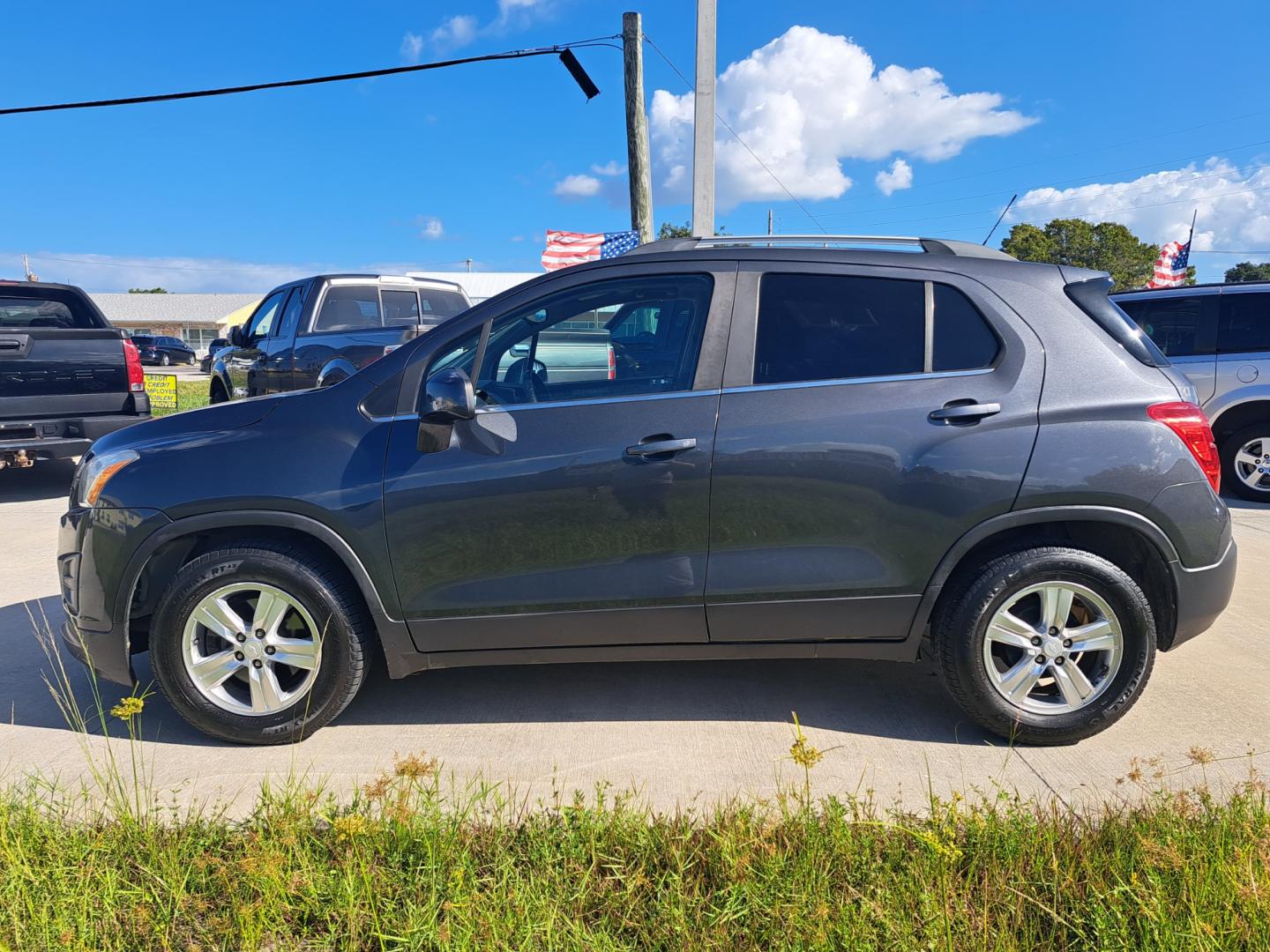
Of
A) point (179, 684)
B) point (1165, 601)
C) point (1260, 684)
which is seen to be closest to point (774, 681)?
point (1165, 601)

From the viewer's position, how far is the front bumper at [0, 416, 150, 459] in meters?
7.57

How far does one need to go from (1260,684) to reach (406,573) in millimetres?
3704

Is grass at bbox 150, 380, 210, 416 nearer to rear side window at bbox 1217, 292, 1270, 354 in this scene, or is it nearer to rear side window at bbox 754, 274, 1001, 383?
rear side window at bbox 754, 274, 1001, 383

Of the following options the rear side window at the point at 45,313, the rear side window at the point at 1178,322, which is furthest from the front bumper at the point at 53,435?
the rear side window at the point at 1178,322

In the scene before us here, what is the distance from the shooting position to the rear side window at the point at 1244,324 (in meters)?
7.76

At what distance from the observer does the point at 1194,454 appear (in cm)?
323

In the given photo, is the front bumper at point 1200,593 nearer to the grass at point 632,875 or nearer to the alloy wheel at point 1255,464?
the grass at point 632,875

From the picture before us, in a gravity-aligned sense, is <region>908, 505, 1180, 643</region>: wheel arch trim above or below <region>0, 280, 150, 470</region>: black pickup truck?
below

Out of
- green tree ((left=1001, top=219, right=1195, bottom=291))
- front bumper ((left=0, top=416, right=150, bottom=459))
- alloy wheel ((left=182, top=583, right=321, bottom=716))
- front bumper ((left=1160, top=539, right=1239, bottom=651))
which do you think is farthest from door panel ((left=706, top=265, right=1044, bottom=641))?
green tree ((left=1001, top=219, right=1195, bottom=291))

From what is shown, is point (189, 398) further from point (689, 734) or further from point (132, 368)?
point (689, 734)

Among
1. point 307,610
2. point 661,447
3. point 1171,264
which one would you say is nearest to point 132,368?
point 307,610

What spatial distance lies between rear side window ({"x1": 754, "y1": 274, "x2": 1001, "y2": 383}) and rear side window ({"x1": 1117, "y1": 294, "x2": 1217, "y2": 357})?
566 cm

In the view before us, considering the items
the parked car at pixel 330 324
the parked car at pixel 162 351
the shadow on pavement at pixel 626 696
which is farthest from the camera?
the parked car at pixel 162 351

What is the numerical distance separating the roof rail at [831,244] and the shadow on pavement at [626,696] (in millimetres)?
1882
